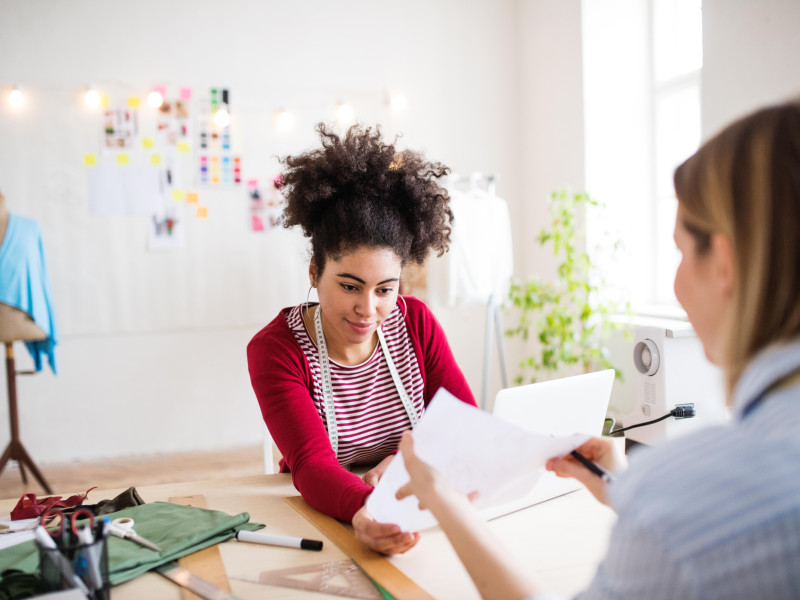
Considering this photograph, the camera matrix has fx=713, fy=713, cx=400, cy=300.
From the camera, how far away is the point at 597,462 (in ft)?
3.31

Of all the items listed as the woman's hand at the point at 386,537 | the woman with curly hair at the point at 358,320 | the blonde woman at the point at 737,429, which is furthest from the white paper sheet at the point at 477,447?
the woman with curly hair at the point at 358,320

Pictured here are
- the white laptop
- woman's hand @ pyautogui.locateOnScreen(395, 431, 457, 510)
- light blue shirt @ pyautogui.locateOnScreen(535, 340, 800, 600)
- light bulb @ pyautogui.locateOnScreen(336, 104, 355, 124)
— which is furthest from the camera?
light bulb @ pyautogui.locateOnScreen(336, 104, 355, 124)

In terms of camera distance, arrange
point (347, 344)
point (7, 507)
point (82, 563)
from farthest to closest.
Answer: point (347, 344)
point (7, 507)
point (82, 563)

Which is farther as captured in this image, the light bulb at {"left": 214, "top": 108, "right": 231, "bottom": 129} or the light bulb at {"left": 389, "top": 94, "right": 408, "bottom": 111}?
the light bulb at {"left": 389, "top": 94, "right": 408, "bottom": 111}

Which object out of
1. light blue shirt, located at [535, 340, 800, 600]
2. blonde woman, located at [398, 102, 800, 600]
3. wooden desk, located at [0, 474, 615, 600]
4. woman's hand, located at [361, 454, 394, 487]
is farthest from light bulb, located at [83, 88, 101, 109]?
light blue shirt, located at [535, 340, 800, 600]

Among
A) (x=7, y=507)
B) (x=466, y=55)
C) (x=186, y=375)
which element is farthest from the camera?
(x=466, y=55)

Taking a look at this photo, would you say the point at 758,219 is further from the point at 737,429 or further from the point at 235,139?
the point at 235,139

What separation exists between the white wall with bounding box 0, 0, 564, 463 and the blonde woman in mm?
3285

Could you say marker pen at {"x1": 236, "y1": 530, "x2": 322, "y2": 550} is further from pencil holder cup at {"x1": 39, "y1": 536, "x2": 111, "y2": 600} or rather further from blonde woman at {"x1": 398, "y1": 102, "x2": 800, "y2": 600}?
blonde woman at {"x1": 398, "y1": 102, "x2": 800, "y2": 600}

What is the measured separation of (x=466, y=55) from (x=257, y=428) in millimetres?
2554

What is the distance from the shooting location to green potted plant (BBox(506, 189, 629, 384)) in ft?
11.1

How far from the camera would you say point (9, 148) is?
3.69 meters

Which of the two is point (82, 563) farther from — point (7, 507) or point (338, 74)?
point (338, 74)

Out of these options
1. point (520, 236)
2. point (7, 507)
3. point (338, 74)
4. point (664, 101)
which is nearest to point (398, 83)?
point (338, 74)
